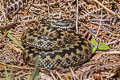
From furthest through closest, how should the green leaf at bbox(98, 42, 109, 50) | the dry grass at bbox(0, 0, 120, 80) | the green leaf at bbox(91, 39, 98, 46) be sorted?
1. the green leaf at bbox(91, 39, 98, 46)
2. the green leaf at bbox(98, 42, 109, 50)
3. the dry grass at bbox(0, 0, 120, 80)

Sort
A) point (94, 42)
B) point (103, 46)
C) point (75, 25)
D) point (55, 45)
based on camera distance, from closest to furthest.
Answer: point (103, 46)
point (94, 42)
point (55, 45)
point (75, 25)

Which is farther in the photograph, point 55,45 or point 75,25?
point 75,25

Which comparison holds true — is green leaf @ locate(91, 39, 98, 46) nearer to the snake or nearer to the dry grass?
the snake

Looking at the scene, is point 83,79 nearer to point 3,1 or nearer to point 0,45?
point 0,45

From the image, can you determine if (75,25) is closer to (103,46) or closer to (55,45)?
(55,45)

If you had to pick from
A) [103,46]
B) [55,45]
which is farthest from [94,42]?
[55,45]

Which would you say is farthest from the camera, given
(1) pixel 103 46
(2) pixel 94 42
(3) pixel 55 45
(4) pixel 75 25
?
(4) pixel 75 25

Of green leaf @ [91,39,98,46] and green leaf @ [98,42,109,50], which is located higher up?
green leaf @ [91,39,98,46]

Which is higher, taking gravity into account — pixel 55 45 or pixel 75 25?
pixel 75 25

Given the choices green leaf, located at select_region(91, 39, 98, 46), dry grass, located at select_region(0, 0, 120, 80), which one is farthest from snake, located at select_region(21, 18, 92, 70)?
dry grass, located at select_region(0, 0, 120, 80)
